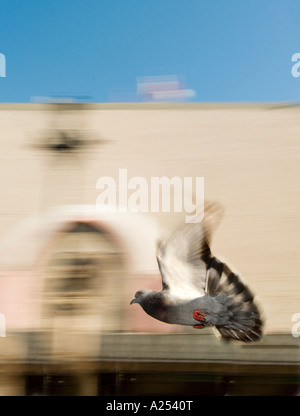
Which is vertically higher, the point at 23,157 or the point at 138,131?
the point at 138,131

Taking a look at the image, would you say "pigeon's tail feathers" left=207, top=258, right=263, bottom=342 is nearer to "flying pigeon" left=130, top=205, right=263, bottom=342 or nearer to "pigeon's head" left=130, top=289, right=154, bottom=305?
"flying pigeon" left=130, top=205, right=263, bottom=342

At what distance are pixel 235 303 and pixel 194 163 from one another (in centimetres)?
81

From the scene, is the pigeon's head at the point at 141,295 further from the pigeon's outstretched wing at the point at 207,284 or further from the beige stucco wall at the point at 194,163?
the beige stucco wall at the point at 194,163

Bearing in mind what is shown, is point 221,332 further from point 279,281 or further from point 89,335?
point 89,335

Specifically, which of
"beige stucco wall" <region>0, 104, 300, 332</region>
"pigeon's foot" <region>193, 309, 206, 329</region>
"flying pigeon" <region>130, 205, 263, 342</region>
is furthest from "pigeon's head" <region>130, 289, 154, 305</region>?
"beige stucco wall" <region>0, 104, 300, 332</region>

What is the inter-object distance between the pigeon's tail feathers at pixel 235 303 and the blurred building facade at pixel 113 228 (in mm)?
58

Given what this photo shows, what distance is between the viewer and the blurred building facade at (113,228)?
167 cm

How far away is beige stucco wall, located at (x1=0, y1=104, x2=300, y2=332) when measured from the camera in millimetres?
2018

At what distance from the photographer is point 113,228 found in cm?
194

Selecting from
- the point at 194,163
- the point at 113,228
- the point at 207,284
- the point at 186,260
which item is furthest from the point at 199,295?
the point at 194,163

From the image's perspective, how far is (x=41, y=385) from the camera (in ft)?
5.41

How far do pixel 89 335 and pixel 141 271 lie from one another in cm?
38

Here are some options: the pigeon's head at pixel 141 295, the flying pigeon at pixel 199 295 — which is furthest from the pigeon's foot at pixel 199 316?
the pigeon's head at pixel 141 295
